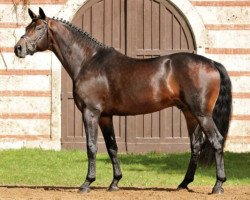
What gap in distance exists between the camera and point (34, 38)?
10.4 meters

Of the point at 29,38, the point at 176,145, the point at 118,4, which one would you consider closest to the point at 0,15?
the point at 118,4

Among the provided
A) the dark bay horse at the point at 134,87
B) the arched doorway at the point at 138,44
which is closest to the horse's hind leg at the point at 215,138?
the dark bay horse at the point at 134,87

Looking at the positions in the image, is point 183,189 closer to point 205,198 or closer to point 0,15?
point 205,198

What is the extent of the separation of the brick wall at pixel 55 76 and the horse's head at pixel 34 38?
20.6ft

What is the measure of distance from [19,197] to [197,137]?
8.23 ft

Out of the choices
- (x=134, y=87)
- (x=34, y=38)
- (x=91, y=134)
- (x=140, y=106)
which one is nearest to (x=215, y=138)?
(x=140, y=106)

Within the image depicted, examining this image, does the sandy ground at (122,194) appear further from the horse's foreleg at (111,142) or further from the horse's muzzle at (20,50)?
the horse's muzzle at (20,50)

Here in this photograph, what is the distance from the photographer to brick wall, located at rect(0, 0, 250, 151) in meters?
16.7

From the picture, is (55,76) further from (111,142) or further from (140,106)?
(140,106)

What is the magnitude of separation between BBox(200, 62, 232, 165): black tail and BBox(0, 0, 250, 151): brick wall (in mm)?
6594

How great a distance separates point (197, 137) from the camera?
10.4 m

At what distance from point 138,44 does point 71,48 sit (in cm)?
657

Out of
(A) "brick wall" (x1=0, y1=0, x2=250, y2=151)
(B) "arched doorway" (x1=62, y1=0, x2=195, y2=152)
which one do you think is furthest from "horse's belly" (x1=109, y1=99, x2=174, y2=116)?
(B) "arched doorway" (x1=62, y1=0, x2=195, y2=152)

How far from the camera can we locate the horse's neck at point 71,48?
34.4ft
